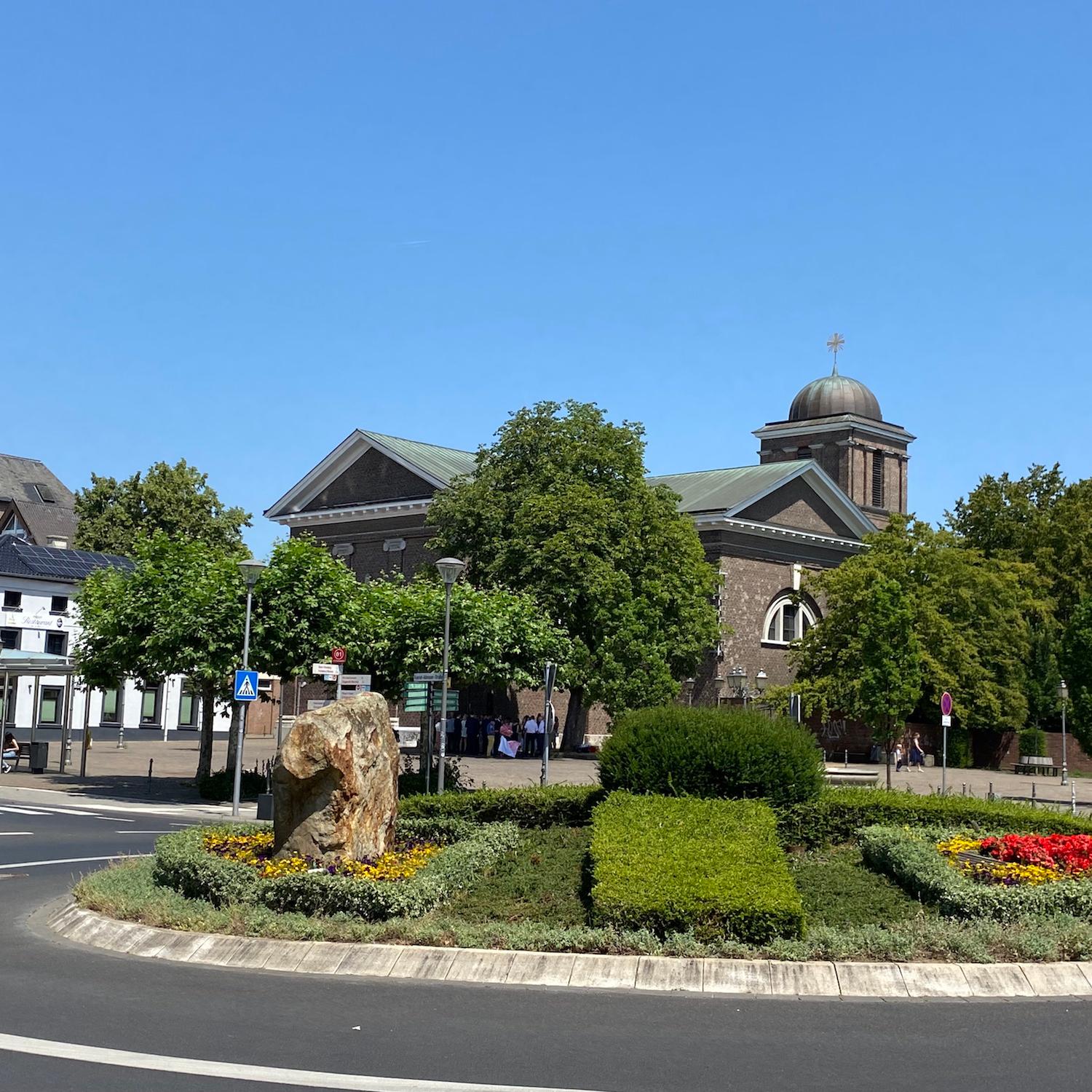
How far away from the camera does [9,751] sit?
4066cm

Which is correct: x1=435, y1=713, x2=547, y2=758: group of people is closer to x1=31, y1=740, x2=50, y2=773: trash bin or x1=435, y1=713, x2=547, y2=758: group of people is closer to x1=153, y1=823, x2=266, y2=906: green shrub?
x1=31, y1=740, x2=50, y2=773: trash bin

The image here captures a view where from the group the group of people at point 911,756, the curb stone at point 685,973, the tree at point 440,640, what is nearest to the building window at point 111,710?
the tree at point 440,640

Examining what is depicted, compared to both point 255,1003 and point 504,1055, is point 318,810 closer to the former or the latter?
point 255,1003

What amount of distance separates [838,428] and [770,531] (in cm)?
3327

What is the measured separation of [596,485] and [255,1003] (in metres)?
46.9

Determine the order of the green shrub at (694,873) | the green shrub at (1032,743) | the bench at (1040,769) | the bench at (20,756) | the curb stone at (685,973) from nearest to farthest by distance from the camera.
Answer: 1. the curb stone at (685,973)
2. the green shrub at (694,873)
3. the bench at (20,756)
4. the bench at (1040,769)
5. the green shrub at (1032,743)

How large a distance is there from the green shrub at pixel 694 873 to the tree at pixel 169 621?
61.5ft

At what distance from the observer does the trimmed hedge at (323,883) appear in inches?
467

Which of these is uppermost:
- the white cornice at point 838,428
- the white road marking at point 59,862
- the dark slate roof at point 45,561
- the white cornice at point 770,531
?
the white cornice at point 838,428

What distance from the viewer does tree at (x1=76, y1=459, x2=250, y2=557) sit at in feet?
243

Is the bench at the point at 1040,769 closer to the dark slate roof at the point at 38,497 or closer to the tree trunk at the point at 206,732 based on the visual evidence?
the tree trunk at the point at 206,732

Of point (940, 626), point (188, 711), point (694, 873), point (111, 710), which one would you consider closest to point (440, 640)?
point (694, 873)

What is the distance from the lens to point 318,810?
1383 centimetres

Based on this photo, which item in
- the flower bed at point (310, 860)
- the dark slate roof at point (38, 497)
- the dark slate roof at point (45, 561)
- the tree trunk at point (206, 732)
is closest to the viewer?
the flower bed at point (310, 860)
